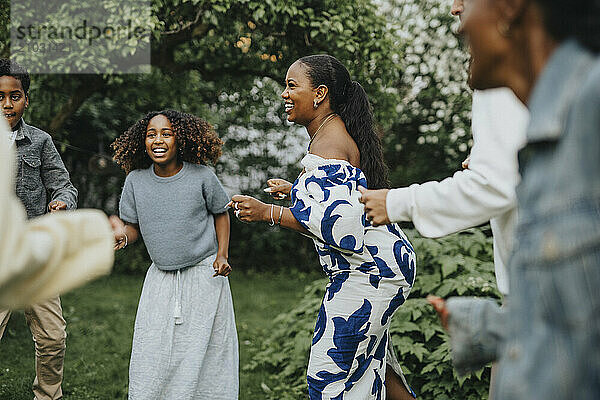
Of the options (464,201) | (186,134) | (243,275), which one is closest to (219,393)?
(186,134)

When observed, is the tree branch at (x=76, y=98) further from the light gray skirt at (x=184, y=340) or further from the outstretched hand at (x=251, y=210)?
the outstretched hand at (x=251, y=210)

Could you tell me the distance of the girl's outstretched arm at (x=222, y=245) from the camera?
3916mm

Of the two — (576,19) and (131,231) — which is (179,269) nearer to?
(131,231)

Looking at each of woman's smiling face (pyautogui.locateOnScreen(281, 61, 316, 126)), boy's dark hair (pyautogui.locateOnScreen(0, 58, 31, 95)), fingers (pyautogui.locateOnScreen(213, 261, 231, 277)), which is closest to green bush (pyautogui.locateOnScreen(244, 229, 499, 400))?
fingers (pyautogui.locateOnScreen(213, 261, 231, 277))

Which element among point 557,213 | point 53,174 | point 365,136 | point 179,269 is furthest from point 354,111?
point 557,213

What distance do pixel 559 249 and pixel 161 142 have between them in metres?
3.11

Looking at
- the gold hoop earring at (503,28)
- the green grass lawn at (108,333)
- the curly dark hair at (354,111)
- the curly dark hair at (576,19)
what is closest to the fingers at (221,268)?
the curly dark hair at (354,111)

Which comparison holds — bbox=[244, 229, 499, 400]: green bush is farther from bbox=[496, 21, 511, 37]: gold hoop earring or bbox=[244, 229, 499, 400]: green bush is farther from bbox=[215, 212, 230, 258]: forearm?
bbox=[496, 21, 511, 37]: gold hoop earring

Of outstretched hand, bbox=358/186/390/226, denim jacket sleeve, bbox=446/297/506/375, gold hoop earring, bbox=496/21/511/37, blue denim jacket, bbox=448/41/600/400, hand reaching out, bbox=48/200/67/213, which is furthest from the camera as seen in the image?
hand reaching out, bbox=48/200/67/213

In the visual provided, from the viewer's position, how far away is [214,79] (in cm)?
741

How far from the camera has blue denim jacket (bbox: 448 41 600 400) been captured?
111 cm

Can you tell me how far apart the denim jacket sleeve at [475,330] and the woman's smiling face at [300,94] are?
79.5 inches

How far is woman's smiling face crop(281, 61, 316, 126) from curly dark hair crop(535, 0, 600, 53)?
2270 mm

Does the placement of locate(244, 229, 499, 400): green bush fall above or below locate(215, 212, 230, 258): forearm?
below
